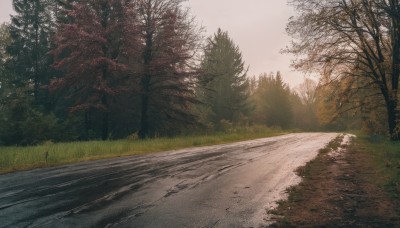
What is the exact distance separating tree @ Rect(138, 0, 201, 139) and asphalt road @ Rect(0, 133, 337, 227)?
667 inches

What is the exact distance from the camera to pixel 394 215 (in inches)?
247

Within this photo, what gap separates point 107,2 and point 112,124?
11193 millimetres

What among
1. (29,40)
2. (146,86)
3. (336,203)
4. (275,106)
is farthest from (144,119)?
(275,106)

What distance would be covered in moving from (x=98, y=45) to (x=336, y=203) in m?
23.3

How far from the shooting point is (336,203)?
7.25m

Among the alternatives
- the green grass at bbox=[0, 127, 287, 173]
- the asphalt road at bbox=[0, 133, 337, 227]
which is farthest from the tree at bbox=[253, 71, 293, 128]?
the asphalt road at bbox=[0, 133, 337, 227]

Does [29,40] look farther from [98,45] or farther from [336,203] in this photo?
[336,203]

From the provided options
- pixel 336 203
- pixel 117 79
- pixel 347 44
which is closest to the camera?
pixel 336 203

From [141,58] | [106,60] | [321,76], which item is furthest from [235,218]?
[141,58]

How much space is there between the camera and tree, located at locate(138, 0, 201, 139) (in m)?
28.6

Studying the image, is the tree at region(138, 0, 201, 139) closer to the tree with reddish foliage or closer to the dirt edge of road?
the tree with reddish foliage

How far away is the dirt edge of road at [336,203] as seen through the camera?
5.98 metres

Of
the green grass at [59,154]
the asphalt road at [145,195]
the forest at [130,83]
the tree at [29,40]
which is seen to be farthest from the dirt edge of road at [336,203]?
the tree at [29,40]

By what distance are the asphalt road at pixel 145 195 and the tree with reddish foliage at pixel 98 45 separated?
15032 mm
